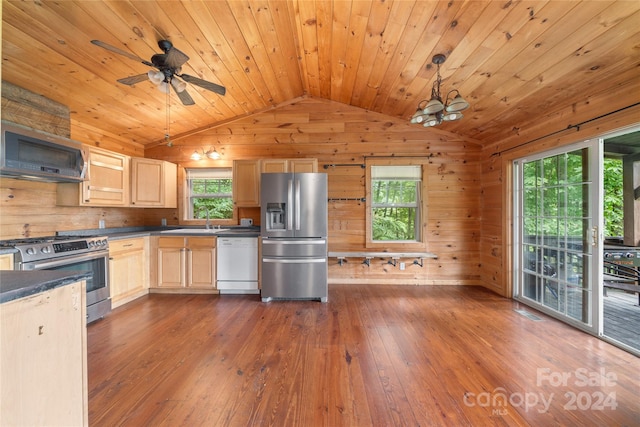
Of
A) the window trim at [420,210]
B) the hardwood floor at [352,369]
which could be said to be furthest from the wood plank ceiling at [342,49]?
the hardwood floor at [352,369]

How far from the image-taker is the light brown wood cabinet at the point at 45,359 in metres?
0.97

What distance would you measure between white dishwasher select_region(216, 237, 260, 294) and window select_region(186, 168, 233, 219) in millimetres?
874

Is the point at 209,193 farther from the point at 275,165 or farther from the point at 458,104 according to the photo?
the point at 458,104

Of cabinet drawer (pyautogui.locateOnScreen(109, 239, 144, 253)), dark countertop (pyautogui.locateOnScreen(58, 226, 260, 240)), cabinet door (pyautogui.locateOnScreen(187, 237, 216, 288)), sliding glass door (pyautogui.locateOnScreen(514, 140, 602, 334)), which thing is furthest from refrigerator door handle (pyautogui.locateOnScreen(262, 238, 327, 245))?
sliding glass door (pyautogui.locateOnScreen(514, 140, 602, 334))

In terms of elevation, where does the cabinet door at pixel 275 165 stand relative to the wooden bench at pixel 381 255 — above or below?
above

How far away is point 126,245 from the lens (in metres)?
3.36

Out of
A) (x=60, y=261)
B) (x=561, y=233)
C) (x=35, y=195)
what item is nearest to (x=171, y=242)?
(x=60, y=261)

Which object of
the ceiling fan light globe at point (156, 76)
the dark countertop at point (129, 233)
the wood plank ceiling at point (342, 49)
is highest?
the wood plank ceiling at point (342, 49)

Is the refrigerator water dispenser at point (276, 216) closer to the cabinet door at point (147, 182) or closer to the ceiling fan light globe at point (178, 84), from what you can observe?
the ceiling fan light globe at point (178, 84)

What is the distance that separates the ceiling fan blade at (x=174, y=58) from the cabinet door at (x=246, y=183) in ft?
6.11

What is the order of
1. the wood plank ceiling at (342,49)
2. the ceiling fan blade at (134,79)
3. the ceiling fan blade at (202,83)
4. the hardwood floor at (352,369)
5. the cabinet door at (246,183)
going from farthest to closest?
the cabinet door at (246,183) → the ceiling fan blade at (202,83) → the ceiling fan blade at (134,79) → the wood plank ceiling at (342,49) → the hardwood floor at (352,369)

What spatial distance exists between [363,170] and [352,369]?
2.94 m

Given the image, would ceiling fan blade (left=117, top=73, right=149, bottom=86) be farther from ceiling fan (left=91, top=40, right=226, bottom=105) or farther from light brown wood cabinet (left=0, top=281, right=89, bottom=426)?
light brown wood cabinet (left=0, top=281, right=89, bottom=426)

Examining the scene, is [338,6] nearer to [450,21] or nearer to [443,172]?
[450,21]
